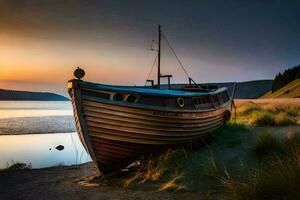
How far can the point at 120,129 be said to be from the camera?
11039 mm

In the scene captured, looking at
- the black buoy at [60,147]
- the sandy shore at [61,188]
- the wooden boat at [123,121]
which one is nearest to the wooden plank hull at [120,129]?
the wooden boat at [123,121]

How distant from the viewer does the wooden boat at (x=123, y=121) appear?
1084 centimetres

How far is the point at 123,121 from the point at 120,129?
0.92ft

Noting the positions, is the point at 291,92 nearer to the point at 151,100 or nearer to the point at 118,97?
the point at 151,100

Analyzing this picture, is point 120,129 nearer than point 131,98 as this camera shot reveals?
Yes

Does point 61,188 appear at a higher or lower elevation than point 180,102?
lower

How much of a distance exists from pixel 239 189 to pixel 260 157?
4.29m

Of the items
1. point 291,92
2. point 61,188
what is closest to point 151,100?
point 61,188

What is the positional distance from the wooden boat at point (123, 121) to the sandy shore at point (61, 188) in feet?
4.13

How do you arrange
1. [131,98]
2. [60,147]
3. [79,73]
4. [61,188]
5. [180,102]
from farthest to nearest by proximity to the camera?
[60,147] < [180,102] < [61,188] < [131,98] < [79,73]

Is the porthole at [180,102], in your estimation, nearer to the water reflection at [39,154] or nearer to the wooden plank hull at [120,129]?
the wooden plank hull at [120,129]

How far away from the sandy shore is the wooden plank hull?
1.13 meters

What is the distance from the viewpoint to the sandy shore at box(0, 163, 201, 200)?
9453 mm

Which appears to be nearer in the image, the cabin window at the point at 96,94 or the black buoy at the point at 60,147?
the cabin window at the point at 96,94
